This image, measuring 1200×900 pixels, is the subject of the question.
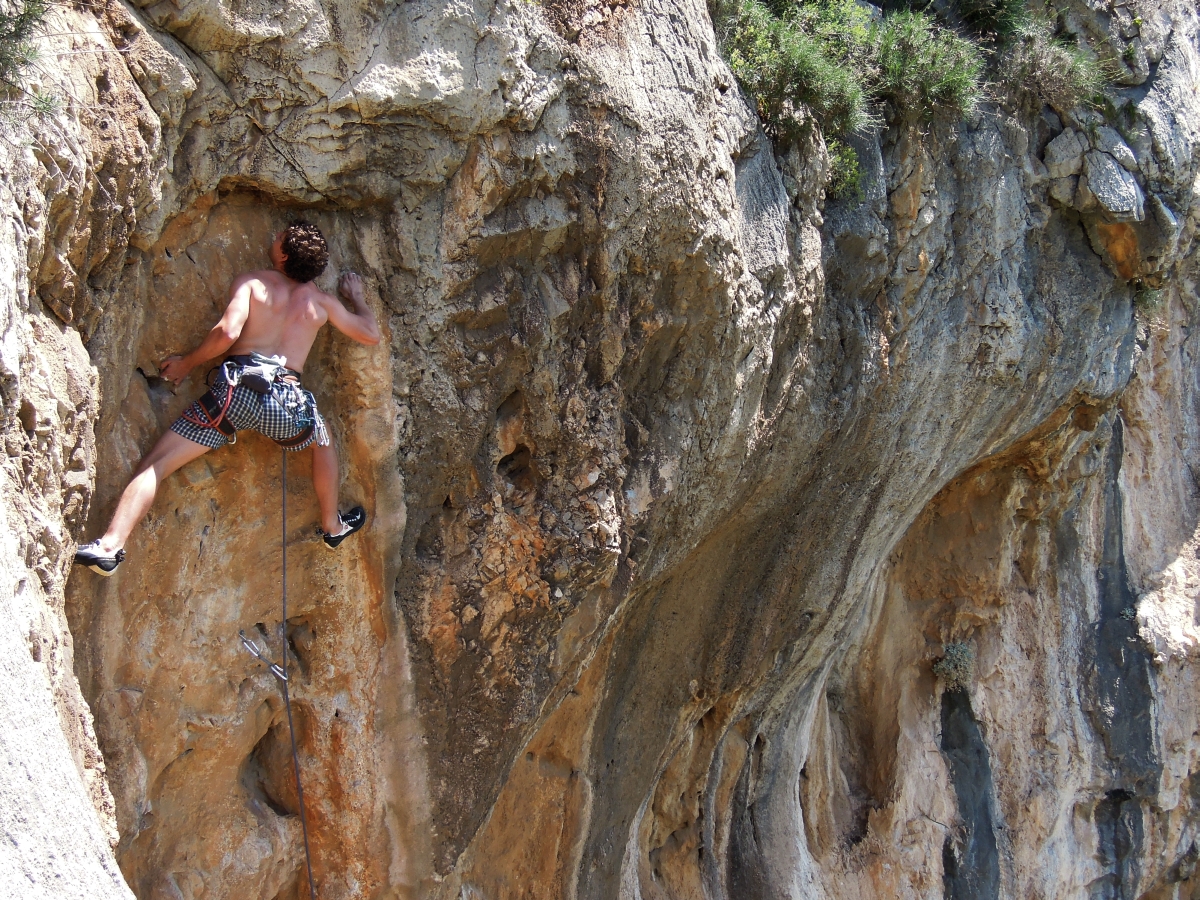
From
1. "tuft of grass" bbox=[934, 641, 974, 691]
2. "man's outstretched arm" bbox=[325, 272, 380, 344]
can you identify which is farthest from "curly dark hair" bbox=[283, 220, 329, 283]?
"tuft of grass" bbox=[934, 641, 974, 691]

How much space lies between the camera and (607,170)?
4051mm

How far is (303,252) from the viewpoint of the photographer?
3469 mm

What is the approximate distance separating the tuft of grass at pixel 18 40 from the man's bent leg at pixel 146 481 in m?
1.17

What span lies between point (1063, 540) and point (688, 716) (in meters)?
4.04

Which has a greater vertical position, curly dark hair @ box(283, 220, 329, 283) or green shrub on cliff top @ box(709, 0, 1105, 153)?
green shrub on cliff top @ box(709, 0, 1105, 153)

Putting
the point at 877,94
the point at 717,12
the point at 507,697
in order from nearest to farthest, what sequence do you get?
the point at 507,697 < the point at 717,12 < the point at 877,94

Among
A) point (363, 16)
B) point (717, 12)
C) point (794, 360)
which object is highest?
point (717, 12)

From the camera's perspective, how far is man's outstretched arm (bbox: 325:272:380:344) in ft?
11.8

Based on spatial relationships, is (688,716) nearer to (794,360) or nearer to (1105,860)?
(794,360)

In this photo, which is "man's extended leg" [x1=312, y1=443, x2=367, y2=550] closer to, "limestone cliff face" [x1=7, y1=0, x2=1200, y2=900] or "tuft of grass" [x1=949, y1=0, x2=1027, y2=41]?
"limestone cliff face" [x1=7, y1=0, x2=1200, y2=900]

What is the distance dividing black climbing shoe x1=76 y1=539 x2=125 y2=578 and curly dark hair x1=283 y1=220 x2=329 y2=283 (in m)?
1.11

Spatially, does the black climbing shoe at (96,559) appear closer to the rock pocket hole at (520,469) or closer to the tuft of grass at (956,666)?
the rock pocket hole at (520,469)

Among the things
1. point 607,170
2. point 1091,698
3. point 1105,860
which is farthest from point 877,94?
point 1105,860

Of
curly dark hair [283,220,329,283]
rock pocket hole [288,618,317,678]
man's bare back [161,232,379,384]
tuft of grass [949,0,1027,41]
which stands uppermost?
tuft of grass [949,0,1027,41]
